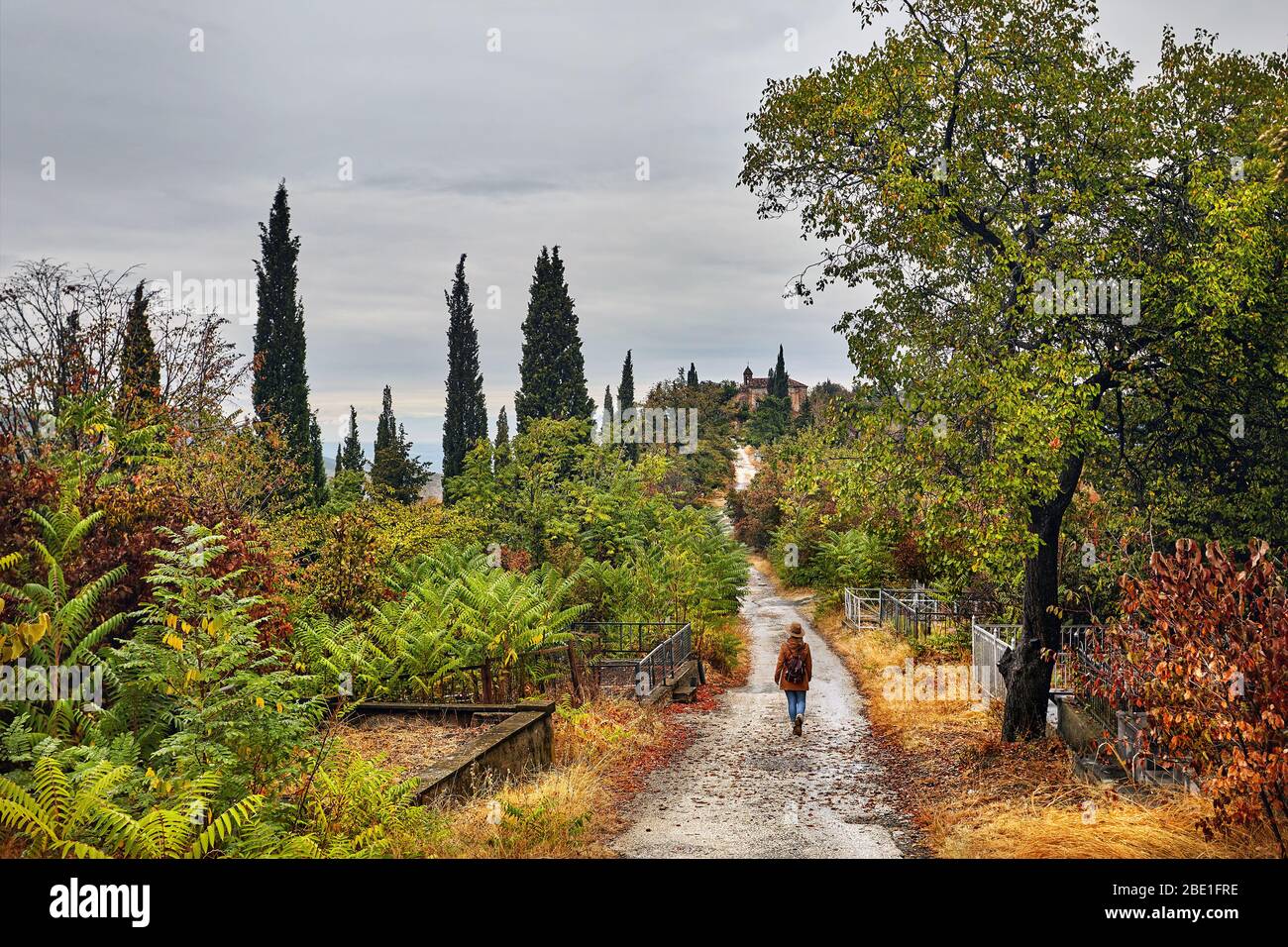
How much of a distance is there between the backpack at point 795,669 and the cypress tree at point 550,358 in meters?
23.8

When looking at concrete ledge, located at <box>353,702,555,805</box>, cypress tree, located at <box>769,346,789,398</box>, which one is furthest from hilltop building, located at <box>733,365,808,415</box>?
concrete ledge, located at <box>353,702,555,805</box>

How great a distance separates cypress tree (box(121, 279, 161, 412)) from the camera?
15523 millimetres

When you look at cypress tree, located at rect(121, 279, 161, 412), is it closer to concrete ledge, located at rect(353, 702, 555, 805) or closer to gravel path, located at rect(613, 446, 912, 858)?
concrete ledge, located at rect(353, 702, 555, 805)

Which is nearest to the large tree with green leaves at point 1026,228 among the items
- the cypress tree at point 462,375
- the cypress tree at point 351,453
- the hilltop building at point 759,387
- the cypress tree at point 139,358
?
the cypress tree at point 139,358

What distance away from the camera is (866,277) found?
12469mm

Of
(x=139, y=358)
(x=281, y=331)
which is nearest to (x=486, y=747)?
(x=139, y=358)

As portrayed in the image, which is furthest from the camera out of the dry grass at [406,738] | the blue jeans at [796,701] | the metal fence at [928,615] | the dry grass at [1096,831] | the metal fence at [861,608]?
the metal fence at [861,608]

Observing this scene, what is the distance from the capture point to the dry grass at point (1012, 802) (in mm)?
6773

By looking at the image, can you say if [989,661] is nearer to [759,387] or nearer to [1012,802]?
[1012,802]

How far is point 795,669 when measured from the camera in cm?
1322

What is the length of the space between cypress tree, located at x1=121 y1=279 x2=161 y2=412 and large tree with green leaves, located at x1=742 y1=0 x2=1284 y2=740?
36.1 ft

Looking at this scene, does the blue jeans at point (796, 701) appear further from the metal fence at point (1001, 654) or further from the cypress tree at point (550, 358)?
the cypress tree at point (550, 358)
